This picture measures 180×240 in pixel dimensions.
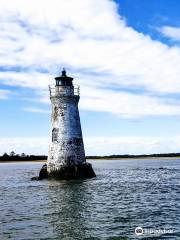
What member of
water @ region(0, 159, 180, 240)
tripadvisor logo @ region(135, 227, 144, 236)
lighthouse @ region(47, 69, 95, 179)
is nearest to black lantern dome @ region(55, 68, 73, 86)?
lighthouse @ region(47, 69, 95, 179)

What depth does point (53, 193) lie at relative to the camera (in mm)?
29891

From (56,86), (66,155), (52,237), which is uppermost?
(56,86)

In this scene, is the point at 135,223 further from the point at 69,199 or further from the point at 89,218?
the point at 69,199

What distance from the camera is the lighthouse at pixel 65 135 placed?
38125mm

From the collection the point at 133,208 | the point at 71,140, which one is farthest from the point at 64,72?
the point at 133,208

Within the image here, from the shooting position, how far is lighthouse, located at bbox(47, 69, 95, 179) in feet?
125

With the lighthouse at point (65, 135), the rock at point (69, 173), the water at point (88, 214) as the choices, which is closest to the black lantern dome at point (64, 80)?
the lighthouse at point (65, 135)

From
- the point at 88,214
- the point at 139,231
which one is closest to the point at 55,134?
the point at 88,214

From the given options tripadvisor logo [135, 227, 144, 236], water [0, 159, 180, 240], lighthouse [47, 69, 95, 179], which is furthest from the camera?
lighthouse [47, 69, 95, 179]

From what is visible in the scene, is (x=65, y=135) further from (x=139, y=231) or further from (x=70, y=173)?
(x=139, y=231)

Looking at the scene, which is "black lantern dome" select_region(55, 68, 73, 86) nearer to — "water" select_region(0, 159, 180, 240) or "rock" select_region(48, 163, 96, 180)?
"rock" select_region(48, 163, 96, 180)

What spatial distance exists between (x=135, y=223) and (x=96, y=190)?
12765mm

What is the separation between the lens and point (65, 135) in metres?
38.1

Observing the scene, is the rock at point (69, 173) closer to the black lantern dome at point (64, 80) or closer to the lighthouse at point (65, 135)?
the lighthouse at point (65, 135)
